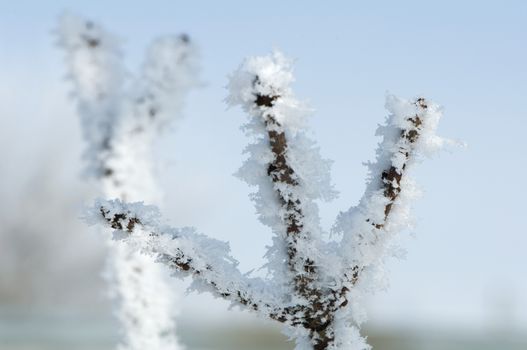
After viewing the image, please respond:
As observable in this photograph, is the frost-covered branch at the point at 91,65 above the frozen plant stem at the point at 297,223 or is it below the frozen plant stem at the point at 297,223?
above

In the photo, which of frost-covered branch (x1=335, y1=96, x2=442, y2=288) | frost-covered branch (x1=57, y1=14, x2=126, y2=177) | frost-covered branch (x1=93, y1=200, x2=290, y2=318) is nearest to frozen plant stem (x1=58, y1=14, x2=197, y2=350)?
frost-covered branch (x1=57, y1=14, x2=126, y2=177)

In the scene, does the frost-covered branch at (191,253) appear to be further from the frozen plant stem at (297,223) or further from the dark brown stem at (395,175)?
the dark brown stem at (395,175)

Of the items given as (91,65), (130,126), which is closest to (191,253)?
(130,126)

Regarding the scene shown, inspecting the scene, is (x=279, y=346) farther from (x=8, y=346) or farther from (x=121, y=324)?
(x=121, y=324)

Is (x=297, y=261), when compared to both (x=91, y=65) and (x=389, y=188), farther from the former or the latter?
(x=91, y=65)

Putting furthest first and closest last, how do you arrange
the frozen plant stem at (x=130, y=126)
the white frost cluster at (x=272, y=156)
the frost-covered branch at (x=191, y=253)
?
the frozen plant stem at (x=130, y=126), the frost-covered branch at (x=191, y=253), the white frost cluster at (x=272, y=156)

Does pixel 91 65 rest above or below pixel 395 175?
above

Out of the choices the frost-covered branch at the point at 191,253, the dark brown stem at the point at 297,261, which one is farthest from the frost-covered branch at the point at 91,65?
the dark brown stem at the point at 297,261
